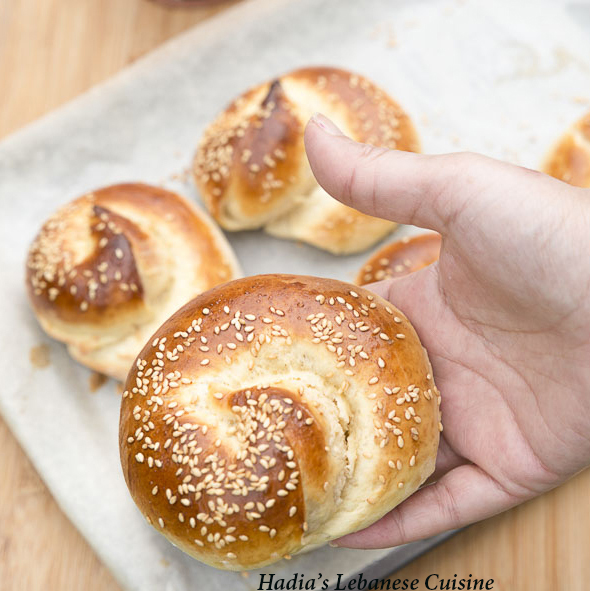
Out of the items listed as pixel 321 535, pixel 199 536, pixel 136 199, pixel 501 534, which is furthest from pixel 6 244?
pixel 501 534

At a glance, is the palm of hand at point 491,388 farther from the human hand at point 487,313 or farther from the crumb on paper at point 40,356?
the crumb on paper at point 40,356

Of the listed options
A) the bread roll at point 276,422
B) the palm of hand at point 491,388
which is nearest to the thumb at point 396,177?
the palm of hand at point 491,388

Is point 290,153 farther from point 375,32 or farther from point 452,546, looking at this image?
point 452,546

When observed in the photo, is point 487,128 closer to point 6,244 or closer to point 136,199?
point 136,199

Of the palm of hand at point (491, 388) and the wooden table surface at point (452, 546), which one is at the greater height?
the palm of hand at point (491, 388)

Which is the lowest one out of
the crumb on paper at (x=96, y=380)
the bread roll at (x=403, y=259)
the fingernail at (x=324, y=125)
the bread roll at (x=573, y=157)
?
the crumb on paper at (x=96, y=380)

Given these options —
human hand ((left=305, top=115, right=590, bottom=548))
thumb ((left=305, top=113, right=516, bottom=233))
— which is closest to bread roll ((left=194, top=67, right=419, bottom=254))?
human hand ((left=305, top=115, right=590, bottom=548))

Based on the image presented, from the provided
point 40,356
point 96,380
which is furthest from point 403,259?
point 40,356
